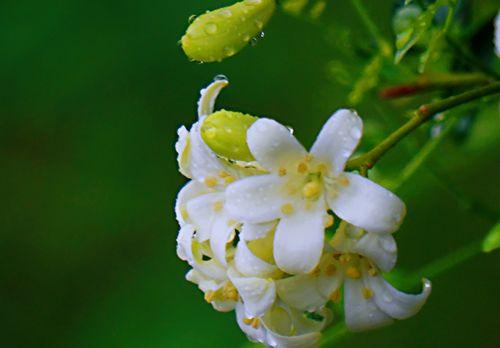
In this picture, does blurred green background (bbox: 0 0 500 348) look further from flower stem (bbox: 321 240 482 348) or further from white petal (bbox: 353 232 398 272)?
white petal (bbox: 353 232 398 272)

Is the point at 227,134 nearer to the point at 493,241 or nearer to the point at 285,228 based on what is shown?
the point at 285,228

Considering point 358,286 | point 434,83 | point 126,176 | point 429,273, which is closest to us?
point 358,286

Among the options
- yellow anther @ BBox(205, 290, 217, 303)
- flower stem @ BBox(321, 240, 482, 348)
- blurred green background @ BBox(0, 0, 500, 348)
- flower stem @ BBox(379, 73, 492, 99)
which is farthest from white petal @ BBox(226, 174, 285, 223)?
blurred green background @ BBox(0, 0, 500, 348)

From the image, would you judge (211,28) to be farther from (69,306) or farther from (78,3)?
(69,306)

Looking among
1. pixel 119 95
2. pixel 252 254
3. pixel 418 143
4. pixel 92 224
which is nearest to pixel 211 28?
pixel 252 254

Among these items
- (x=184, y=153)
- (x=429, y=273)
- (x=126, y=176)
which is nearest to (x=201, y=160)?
(x=184, y=153)
